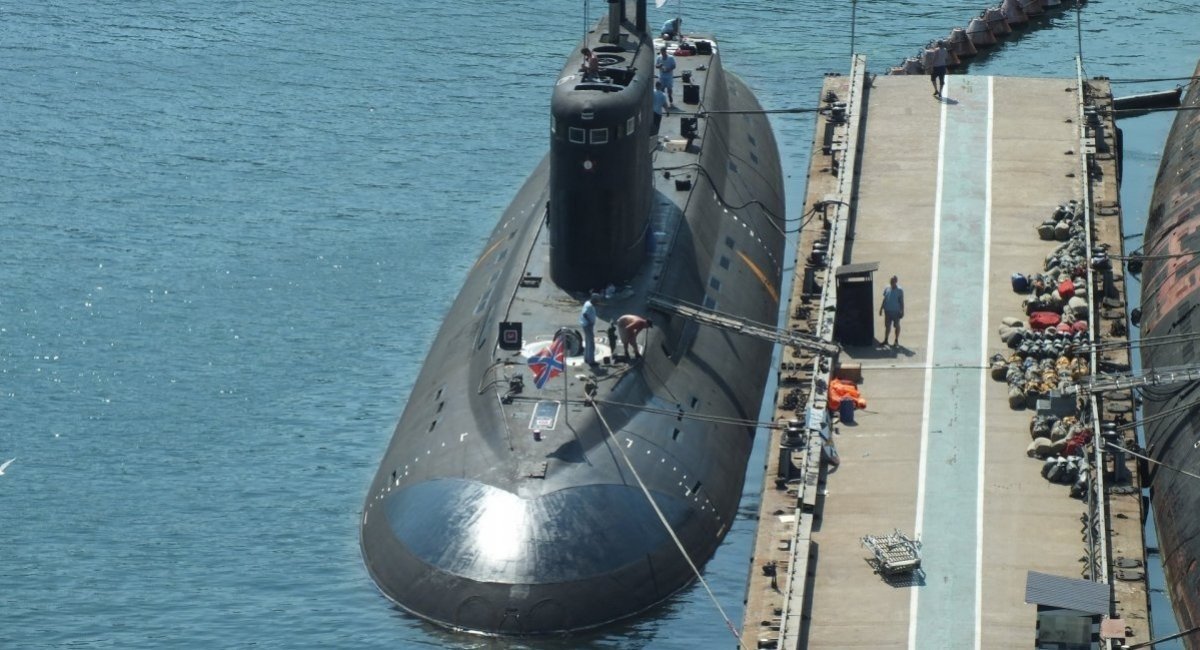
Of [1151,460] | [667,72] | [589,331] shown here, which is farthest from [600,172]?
[667,72]

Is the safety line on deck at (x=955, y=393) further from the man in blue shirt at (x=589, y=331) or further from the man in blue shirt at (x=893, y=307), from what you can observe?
the man in blue shirt at (x=589, y=331)

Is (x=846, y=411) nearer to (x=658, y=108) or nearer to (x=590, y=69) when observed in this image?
(x=590, y=69)

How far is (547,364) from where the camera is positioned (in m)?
46.6

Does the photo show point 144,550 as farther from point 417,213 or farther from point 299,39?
point 299,39

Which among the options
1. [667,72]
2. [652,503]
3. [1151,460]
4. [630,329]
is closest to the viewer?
[652,503]

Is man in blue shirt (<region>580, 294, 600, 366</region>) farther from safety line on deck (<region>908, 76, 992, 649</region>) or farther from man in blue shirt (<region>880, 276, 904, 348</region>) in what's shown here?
man in blue shirt (<region>880, 276, 904, 348</region>)

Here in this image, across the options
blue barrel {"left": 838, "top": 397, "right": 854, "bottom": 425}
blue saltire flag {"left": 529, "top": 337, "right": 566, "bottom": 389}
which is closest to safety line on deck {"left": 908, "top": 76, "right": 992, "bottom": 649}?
blue barrel {"left": 838, "top": 397, "right": 854, "bottom": 425}

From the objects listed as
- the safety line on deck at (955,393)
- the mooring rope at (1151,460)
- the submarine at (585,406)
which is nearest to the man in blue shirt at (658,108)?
the submarine at (585,406)

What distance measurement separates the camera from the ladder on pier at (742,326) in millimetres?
50188

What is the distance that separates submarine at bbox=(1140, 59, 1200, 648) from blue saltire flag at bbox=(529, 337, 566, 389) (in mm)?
12858

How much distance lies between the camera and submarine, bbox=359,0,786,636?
1716 inches

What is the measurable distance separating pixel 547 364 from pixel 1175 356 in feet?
54.2

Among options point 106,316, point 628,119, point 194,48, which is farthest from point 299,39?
point 628,119

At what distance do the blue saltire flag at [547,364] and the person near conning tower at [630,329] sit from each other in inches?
77.1
